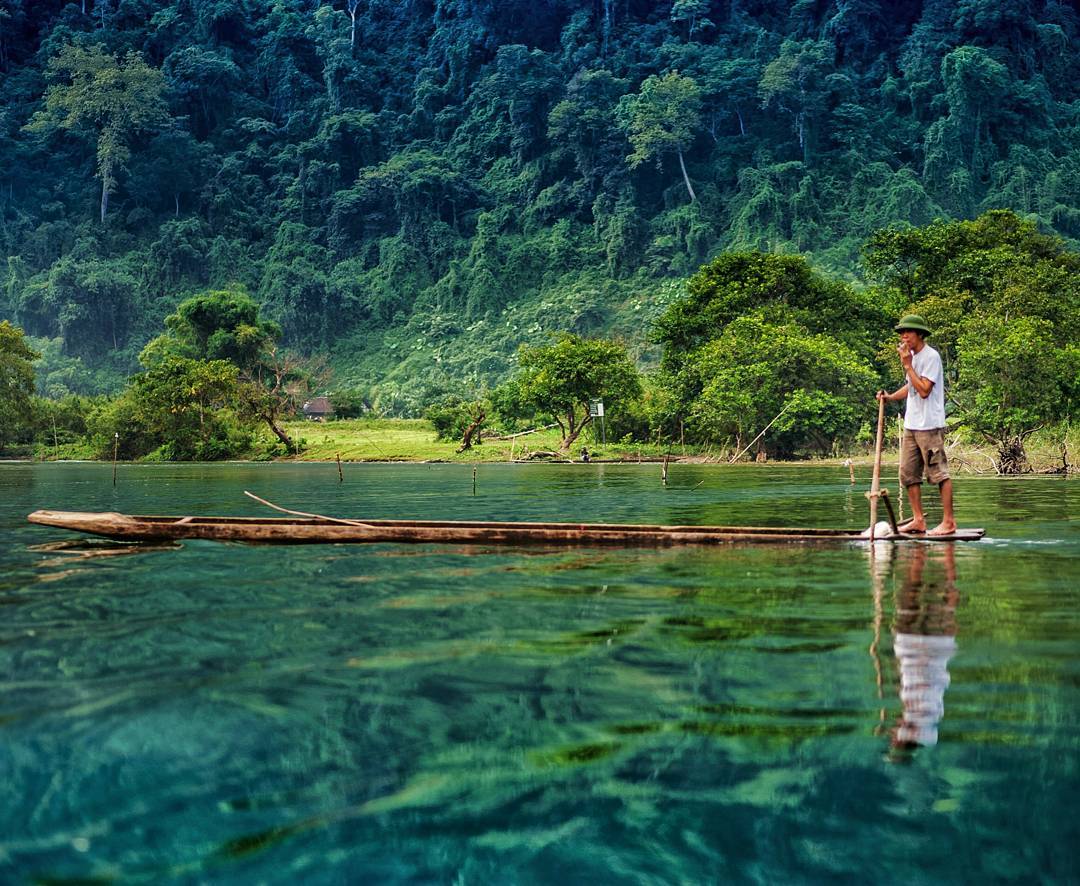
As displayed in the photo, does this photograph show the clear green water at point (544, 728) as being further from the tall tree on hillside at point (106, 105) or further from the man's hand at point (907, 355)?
the tall tree on hillside at point (106, 105)

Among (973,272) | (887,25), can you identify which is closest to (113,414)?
(973,272)

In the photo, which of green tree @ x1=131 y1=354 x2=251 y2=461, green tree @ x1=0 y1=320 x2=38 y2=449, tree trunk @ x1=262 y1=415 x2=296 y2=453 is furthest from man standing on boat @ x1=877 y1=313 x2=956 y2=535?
green tree @ x1=0 y1=320 x2=38 y2=449

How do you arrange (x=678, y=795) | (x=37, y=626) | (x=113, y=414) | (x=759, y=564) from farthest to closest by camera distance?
(x=113, y=414)
(x=759, y=564)
(x=37, y=626)
(x=678, y=795)

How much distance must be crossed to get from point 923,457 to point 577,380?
128 ft

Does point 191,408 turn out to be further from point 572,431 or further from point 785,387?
point 785,387

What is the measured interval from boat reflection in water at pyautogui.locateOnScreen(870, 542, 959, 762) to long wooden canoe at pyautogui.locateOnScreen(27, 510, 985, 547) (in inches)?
50.5

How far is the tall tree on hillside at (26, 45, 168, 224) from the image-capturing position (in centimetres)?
12731

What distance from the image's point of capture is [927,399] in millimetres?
10578

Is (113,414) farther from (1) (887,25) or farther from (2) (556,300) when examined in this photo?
(1) (887,25)

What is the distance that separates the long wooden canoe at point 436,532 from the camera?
10.8 meters

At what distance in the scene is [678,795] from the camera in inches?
142

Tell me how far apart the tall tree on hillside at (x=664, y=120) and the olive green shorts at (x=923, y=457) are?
100667 millimetres

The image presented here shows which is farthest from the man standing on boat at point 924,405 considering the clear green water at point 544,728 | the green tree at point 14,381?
the green tree at point 14,381

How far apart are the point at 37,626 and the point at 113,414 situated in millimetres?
56630
